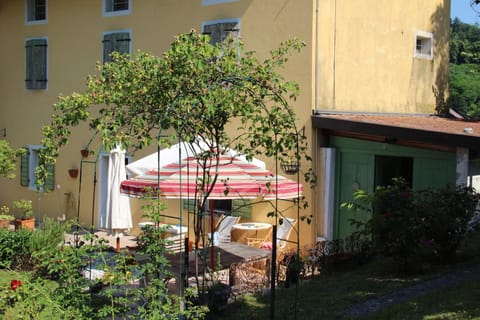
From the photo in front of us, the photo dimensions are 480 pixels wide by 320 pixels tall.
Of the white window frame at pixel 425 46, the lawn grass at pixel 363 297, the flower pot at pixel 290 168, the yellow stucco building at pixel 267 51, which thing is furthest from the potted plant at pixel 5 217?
the white window frame at pixel 425 46

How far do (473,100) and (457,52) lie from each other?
Result: 809 cm

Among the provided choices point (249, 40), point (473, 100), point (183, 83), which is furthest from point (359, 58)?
point (473, 100)

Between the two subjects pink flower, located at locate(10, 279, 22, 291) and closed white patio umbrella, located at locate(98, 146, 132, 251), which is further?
closed white patio umbrella, located at locate(98, 146, 132, 251)

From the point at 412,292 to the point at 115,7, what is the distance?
1041 cm

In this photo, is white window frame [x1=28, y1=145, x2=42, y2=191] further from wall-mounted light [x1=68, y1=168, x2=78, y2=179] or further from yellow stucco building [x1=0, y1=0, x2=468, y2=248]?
wall-mounted light [x1=68, y1=168, x2=78, y2=179]

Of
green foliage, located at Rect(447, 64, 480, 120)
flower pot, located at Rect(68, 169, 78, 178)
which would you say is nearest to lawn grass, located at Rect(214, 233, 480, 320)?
flower pot, located at Rect(68, 169, 78, 178)

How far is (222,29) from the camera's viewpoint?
1235 centimetres

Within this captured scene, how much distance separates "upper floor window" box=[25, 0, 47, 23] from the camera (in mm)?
16352

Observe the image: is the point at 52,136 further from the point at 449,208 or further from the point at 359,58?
the point at 359,58

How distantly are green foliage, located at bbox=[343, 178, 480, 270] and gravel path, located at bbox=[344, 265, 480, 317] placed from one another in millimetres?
438

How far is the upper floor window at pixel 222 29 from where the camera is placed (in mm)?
12203

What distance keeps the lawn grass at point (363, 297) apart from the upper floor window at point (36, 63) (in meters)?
10.2

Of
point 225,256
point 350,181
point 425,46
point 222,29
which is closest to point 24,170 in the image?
point 222,29

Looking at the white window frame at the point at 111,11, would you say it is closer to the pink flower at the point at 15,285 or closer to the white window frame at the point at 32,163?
the white window frame at the point at 32,163
